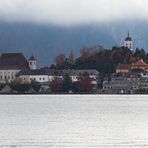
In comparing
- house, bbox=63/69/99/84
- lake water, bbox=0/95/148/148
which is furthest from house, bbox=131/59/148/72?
lake water, bbox=0/95/148/148

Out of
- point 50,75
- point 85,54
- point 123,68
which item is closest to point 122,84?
point 123,68

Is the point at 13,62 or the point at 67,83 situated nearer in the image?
the point at 67,83

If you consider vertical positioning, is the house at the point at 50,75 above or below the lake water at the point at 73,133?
above

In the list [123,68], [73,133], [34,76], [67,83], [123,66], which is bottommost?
[73,133]

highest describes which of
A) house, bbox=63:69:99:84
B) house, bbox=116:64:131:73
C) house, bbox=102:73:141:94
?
house, bbox=116:64:131:73

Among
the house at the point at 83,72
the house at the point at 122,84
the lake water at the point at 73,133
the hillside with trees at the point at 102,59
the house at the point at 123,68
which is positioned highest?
the hillside with trees at the point at 102,59

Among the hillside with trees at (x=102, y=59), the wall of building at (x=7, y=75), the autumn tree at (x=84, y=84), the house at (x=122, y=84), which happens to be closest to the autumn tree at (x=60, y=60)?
the hillside with trees at (x=102, y=59)

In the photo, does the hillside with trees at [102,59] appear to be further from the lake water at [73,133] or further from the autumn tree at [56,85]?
the lake water at [73,133]

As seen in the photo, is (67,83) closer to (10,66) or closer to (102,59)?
(102,59)

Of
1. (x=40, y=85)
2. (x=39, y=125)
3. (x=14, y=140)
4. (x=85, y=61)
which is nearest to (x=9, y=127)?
(x=39, y=125)

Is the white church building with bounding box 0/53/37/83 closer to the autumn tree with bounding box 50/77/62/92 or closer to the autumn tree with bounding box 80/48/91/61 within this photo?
the autumn tree with bounding box 80/48/91/61

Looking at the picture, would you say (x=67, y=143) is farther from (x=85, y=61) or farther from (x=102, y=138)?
(x=85, y=61)

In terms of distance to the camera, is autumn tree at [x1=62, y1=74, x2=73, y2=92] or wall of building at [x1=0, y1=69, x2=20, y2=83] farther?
wall of building at [x1=0, y1=69, x2=20, y2=83]

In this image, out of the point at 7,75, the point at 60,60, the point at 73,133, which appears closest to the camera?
the point at 73,133
